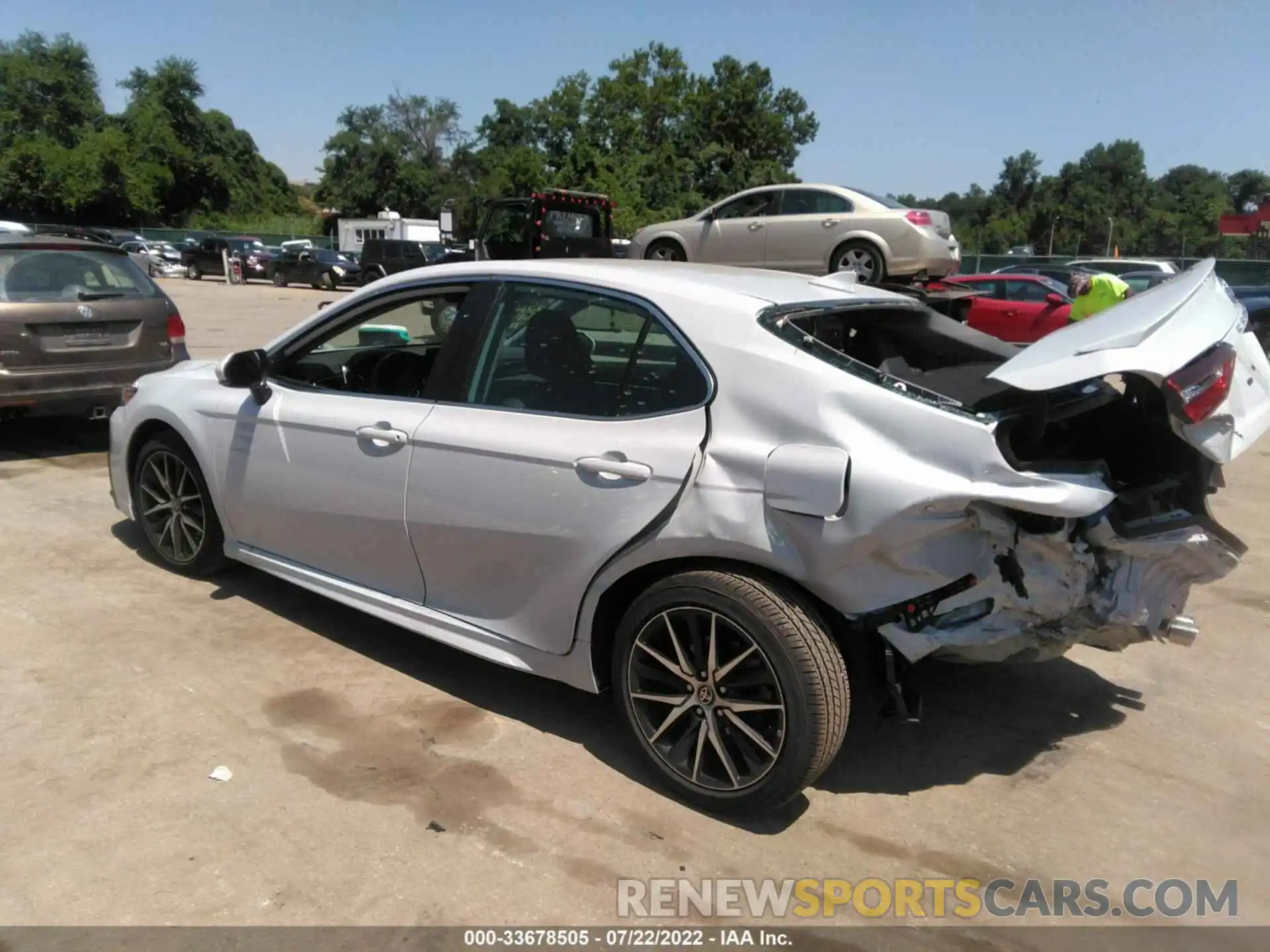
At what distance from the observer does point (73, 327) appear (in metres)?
7.12

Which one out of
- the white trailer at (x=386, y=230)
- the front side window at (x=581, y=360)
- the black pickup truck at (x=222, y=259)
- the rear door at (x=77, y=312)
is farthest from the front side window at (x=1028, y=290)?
the black pickup truck at (x=222, y=259)

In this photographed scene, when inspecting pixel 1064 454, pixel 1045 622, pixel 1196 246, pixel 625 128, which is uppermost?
pixel 625 128

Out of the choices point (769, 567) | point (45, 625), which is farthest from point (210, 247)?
point (769, 567)

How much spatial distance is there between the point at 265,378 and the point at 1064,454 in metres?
3.27

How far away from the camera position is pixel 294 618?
14.6 ft

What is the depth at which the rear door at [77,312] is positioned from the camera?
6.90 meters

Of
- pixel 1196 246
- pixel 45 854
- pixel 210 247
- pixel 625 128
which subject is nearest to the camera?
pixel 45 854

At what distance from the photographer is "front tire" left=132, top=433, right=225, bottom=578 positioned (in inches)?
180

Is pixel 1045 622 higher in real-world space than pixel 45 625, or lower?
higher

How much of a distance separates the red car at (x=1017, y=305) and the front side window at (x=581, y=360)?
11.2 meters

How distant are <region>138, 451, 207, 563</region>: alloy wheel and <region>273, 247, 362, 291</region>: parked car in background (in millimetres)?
29785

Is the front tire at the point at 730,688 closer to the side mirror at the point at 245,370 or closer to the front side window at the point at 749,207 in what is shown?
the side mirror at the point at 245,370

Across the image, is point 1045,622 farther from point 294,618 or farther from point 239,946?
point 294,618

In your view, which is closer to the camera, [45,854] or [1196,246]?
[45,854]
